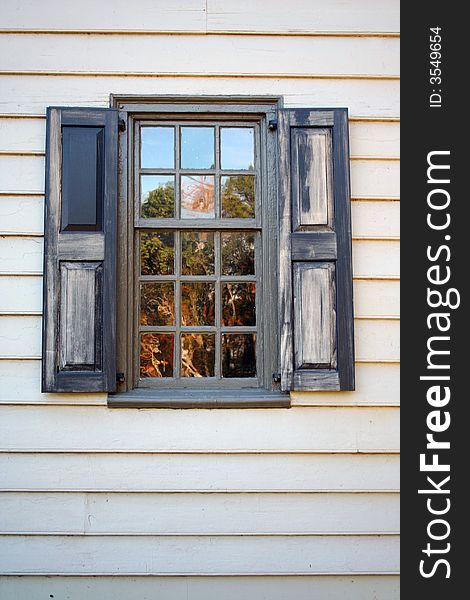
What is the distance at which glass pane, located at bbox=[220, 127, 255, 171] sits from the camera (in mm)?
3137

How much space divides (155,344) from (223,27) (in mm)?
1694

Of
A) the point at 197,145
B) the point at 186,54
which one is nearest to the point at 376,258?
the point at 197,145

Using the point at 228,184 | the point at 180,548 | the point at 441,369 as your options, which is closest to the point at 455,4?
the point at 228,184

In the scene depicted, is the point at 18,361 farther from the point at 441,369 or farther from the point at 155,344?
→ the point at 441,369

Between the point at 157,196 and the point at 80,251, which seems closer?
the point at 80,251

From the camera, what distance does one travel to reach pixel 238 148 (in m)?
3.14

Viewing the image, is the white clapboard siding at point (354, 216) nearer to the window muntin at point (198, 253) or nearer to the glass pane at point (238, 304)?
the window muntin at point (198, 253)

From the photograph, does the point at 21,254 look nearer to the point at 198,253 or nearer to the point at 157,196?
the point at 157,196

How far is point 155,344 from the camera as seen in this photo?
3.09 m

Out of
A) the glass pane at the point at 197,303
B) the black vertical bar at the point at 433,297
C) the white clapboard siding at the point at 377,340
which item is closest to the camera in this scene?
the black vertical bar at the point at 433,297

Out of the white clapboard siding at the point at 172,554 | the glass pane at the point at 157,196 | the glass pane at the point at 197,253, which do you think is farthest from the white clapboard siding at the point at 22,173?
the white clapboard siding at the point at 172,554

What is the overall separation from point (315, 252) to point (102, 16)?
1652mm

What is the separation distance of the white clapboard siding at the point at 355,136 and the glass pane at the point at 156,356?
113cm

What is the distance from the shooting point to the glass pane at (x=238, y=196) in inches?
123
